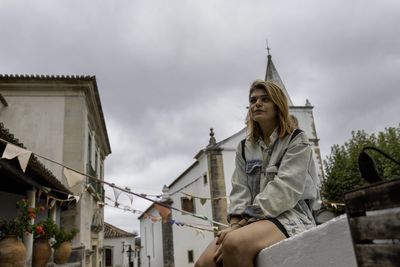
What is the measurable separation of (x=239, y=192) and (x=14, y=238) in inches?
180

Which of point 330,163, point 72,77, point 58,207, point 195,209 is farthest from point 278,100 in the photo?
point 195,209

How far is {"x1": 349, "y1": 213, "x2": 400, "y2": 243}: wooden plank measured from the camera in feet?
2.50

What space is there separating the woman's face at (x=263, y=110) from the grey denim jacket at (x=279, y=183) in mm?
71

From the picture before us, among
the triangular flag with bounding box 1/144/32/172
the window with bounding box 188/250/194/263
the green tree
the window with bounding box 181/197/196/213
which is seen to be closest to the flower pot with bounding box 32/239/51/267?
the triangular flag with bounding box 1/144/32/172

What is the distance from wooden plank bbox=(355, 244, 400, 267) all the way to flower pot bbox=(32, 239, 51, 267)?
6.59 metres

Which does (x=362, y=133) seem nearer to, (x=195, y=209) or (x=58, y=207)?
(x=195, y=209)

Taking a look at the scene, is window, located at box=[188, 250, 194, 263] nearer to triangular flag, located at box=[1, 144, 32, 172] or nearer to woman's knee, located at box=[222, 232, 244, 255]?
triangular flag, located at box=[1, 144, 32, 172]

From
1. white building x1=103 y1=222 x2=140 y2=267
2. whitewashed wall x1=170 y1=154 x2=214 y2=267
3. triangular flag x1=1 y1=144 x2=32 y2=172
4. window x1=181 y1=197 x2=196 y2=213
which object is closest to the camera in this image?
triangular flag x1=1 y1=144 x2=32 y2=172

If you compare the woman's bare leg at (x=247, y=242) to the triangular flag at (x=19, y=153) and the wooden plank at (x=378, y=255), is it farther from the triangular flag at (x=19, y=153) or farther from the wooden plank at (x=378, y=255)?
the triangular flag at (x=19, y=153)

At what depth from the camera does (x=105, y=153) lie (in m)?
18.0

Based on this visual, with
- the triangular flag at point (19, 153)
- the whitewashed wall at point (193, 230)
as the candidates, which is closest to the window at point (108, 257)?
the whitewashed wall at point (193, 230)

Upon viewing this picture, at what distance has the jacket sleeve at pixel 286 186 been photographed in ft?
4.83

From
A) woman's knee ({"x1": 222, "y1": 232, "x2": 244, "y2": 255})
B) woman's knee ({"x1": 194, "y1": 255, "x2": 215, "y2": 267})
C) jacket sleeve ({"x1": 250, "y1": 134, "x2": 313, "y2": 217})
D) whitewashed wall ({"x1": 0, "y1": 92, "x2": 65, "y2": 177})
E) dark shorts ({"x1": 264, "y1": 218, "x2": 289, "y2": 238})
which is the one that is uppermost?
whitewashed wall ({"x1": 0, "y1": 92, "x2": 65, "y2": 177})

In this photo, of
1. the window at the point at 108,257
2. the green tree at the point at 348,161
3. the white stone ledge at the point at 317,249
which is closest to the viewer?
the white stone ledge at the point at 317,249
